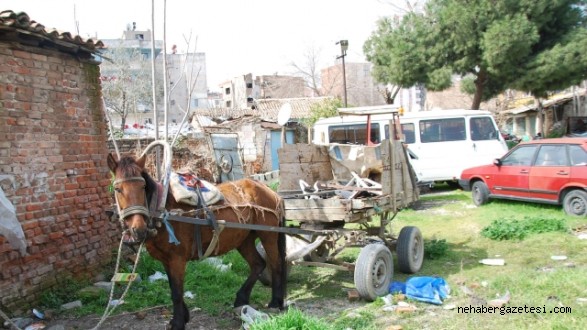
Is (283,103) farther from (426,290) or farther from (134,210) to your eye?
(134,210)

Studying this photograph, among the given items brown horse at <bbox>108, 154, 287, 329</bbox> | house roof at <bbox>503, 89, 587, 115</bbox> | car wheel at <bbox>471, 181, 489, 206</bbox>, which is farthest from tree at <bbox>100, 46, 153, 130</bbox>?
brown horse at <bbox>108, 154, 287, 329</bbox>

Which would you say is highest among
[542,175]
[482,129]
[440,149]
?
[482,129]

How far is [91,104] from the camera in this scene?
249 inches

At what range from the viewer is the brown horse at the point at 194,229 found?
12.5ft

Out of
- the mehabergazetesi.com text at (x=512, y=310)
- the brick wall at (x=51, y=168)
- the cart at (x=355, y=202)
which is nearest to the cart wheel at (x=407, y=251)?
the cart at (x=355, y=202)

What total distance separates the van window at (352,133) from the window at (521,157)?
4517 millimetres

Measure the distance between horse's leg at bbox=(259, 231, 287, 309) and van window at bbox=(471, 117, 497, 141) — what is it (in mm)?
9909

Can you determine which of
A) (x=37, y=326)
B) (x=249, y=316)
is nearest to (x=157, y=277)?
(x=37, y=326)

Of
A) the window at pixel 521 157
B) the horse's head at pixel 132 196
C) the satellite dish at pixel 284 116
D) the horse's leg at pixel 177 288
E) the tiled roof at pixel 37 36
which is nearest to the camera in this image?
the horse's head at pixel 132 196

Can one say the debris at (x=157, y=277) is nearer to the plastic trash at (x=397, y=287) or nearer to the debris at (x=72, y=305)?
the debris at (x=72, y=305)

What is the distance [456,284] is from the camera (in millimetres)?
5957

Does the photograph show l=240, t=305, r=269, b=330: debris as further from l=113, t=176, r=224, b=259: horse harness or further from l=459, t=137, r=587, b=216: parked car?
l=459, t=137, r=587, b=216: parked car

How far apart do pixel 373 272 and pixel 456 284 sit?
1245 mm

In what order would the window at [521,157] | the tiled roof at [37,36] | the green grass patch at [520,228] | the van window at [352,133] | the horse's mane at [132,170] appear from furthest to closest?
the van window at [352,133], the window at [521,157], the green grass patch at [520,228], the tiled roof at [37,36], the horse's mane at [132,170]
